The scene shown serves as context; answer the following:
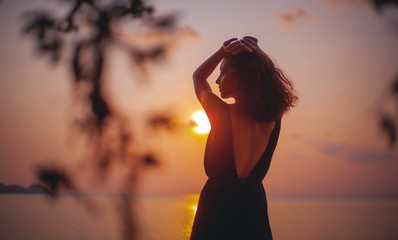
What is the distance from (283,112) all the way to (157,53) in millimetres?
2339

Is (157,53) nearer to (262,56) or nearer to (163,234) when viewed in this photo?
(262,56)

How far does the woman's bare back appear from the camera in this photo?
144cm

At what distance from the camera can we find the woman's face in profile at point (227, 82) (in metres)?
1.46

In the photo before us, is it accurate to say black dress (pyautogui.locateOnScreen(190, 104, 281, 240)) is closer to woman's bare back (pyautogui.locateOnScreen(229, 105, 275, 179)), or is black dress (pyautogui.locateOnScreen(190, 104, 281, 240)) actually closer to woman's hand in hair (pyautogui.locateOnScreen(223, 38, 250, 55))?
woman's bare back (pyautogui.locateOnScreen(229, 105, 275, 179))

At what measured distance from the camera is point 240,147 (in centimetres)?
144

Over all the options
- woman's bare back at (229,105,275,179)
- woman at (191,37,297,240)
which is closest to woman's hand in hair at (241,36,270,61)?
woman at (191,37,297,240)

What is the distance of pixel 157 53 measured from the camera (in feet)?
12.1

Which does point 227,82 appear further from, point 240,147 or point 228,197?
point 228,197

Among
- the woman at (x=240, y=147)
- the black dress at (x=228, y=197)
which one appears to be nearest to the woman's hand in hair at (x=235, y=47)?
the woman at (x=240, y=147)

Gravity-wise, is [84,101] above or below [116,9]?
below

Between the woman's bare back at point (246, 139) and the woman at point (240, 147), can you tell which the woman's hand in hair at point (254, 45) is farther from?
the woman's bare back at point (246, 139)

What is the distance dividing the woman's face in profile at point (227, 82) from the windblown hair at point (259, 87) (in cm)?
1

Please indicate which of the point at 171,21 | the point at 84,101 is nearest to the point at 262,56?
the point at 84,101

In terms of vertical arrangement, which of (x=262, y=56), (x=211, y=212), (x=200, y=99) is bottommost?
(x=211, y=212)
